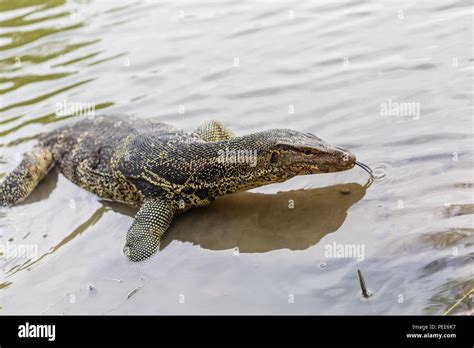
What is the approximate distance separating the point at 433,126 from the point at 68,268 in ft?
17.5

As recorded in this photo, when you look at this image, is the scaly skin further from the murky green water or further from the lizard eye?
the murky green water

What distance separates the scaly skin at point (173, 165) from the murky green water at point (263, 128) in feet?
0.87

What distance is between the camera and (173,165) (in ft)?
24.6

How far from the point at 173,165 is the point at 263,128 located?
2.31 m

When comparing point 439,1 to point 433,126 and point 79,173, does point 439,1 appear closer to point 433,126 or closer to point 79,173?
point 433,126

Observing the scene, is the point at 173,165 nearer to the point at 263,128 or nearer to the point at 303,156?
the point at 303,156

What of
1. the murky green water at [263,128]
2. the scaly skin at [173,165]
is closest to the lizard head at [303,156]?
the scaly skin at [173,165]

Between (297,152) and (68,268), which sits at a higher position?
(297,152)

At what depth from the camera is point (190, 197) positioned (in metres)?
7.51

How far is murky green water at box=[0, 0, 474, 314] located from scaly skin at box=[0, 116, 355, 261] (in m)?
0.27

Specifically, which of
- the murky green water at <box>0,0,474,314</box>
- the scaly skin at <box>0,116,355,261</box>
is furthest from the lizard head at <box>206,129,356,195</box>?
the murky green water at <box>0,0,474,314</box>

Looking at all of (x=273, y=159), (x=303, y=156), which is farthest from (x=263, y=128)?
(x=303, y=156)
